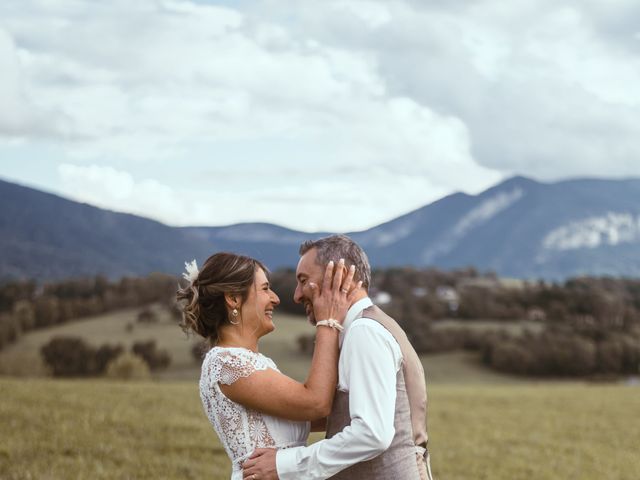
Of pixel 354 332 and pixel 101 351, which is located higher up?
pixel 354 332

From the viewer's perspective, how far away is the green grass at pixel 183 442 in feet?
33.8

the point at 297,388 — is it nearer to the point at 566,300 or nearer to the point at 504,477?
the point at 504,477

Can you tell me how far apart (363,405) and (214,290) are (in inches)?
44.7

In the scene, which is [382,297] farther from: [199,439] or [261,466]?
[261,466]

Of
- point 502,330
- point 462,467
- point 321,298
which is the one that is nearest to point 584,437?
point 462,467

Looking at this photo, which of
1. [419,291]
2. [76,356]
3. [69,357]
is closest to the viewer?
[69,357]

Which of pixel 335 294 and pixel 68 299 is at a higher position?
pixel 335 294

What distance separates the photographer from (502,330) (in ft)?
356

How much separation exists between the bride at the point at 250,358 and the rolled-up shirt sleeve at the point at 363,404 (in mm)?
199

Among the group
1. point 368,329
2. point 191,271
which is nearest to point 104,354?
point 191,271

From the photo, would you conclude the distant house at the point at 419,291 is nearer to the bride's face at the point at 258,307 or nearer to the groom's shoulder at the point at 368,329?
the bride's face at the point at 258,307

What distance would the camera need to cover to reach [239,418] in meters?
4.38

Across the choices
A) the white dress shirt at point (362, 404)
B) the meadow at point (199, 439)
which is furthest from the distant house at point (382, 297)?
the white dress shirt at point (362, 404)

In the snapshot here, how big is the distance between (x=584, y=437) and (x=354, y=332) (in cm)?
1781
